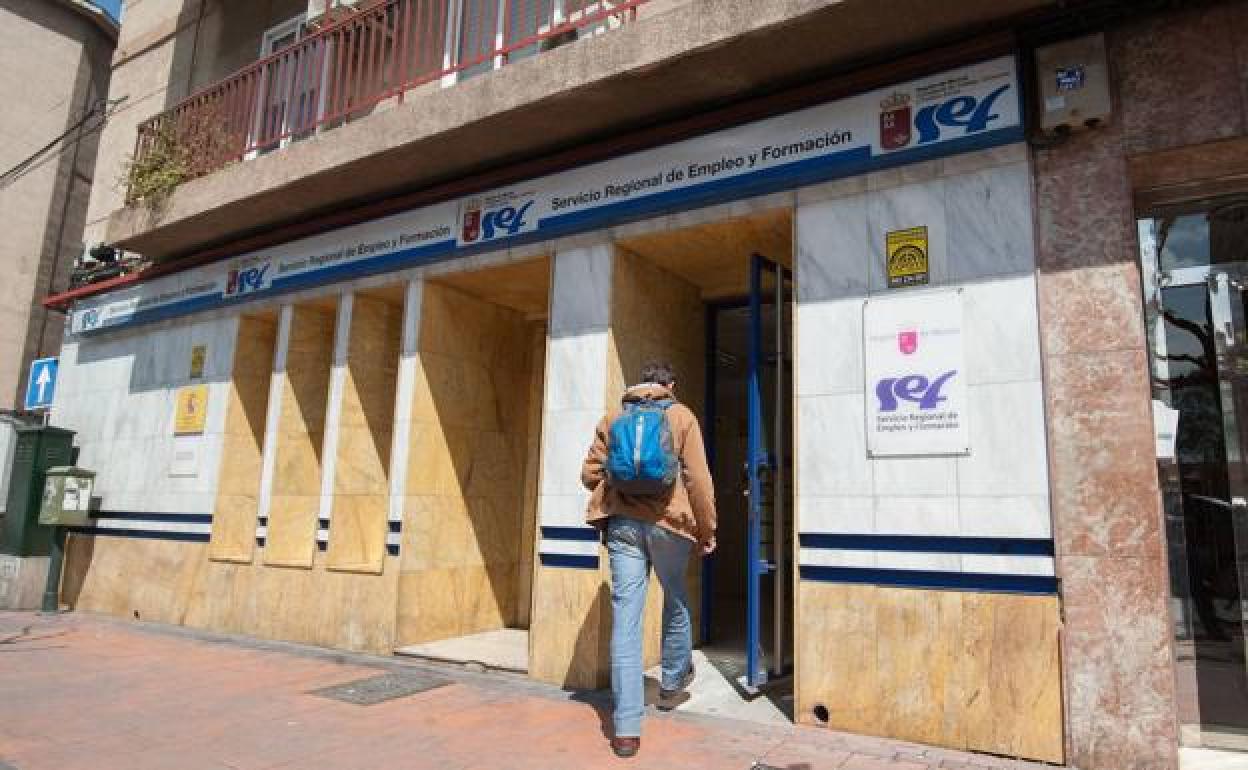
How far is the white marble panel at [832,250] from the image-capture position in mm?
4805

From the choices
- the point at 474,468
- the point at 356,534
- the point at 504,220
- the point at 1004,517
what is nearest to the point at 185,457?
the point at 356,534

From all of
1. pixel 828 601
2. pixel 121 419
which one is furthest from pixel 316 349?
pixel 828 601

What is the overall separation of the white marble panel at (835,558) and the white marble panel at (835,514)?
11 centimetres

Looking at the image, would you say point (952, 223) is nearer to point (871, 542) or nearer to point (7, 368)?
point (871, 542)

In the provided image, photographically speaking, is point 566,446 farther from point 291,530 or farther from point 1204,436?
point 1204,436

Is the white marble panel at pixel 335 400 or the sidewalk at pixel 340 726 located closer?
the sidewalk at pixel 340 726

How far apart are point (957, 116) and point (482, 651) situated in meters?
5.24

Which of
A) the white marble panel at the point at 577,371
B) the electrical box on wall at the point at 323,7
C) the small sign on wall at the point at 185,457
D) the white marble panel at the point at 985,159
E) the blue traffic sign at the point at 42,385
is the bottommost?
the small sign on wall at the point at 185,457

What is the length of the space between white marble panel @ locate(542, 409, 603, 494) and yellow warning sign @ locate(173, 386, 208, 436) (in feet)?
15.9

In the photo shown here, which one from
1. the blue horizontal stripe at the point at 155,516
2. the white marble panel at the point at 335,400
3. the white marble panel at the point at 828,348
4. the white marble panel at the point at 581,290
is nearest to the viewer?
the white marble panel at the point at 828,348

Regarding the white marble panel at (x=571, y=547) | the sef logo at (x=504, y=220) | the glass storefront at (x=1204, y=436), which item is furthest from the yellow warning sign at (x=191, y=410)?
the glass storefront at (x=1204, y=436)

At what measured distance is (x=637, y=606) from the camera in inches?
169

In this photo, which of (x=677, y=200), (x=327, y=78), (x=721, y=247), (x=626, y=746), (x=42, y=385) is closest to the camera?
(x=626, y=746)

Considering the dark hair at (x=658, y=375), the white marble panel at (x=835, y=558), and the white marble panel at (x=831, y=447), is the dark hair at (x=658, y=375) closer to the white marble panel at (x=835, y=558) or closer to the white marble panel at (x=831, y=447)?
the white marble panel at (x=831, y=447)
